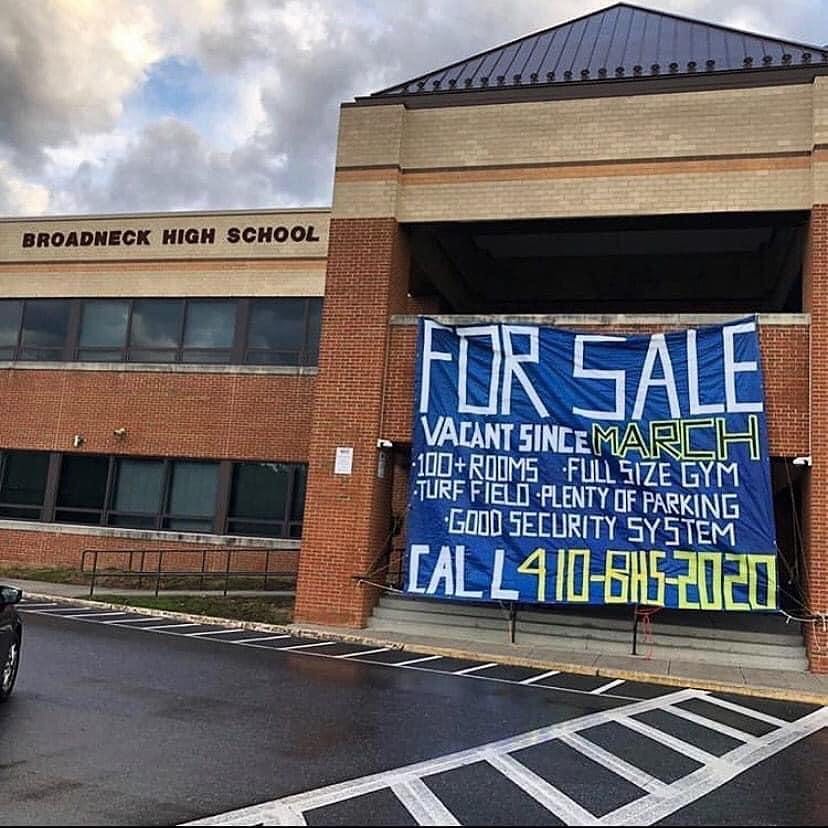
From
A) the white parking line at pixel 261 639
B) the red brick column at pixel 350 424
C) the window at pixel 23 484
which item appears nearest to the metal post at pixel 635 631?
the red brick column at pixel 350 424

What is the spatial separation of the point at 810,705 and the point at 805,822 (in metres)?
5.43

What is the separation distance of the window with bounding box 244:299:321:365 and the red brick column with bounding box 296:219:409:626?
612cm

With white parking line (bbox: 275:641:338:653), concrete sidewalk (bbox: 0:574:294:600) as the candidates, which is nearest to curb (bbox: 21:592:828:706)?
white parking line (bbox: 275:641:338:653)

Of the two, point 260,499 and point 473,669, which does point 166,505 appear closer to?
point 260,499

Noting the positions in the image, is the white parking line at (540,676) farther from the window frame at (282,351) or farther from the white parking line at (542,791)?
the window frame at (282,351)

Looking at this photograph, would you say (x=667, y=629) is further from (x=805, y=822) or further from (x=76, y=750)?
(x=76, y=750)

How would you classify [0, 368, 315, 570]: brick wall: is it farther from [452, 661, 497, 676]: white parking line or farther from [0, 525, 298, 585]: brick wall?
[452, 661, 497, 676]: white parking line

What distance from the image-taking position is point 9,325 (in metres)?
23.9

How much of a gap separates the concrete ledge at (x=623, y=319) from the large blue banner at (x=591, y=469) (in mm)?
186

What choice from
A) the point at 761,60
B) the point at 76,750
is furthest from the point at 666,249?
the point at 76,750

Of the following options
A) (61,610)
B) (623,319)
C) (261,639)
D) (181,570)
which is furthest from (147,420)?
(623,319)

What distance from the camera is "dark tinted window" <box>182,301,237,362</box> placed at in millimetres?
22047

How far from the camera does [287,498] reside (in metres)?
21.0

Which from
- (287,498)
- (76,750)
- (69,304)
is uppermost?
(69,304)
